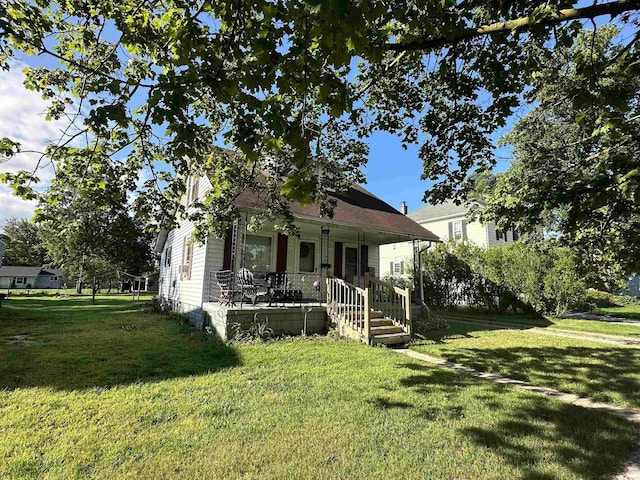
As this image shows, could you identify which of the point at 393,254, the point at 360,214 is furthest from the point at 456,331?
the point at 393,254

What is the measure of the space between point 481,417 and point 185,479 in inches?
129

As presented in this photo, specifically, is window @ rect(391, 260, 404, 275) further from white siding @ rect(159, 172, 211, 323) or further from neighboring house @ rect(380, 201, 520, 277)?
white siding @ rect(159, 172, 211, 323)

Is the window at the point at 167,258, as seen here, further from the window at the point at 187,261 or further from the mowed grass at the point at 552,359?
the mowed grass at the point at 552,359

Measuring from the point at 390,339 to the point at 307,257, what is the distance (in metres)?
5.39

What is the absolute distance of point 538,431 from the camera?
3604 mm

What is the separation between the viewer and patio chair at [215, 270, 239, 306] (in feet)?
28.5

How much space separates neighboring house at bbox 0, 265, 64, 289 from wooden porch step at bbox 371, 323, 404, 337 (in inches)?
2131

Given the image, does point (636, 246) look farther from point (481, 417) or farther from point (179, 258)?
point (179, 258)

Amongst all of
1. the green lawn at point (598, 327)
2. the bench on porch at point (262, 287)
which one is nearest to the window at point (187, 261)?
the bench on porch at point (262, 287)

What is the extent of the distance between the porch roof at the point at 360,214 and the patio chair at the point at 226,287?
6.83ft

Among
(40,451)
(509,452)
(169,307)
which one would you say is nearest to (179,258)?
(169,307)

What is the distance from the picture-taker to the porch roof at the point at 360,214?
10281 millimetres

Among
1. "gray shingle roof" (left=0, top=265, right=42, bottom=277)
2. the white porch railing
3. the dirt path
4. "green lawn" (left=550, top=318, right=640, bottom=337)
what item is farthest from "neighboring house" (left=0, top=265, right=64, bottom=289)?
"green lawn" (left=550, top=318, right=640, bottom=337)

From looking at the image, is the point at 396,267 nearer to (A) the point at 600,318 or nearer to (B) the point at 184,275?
(A) the point at 600,318
